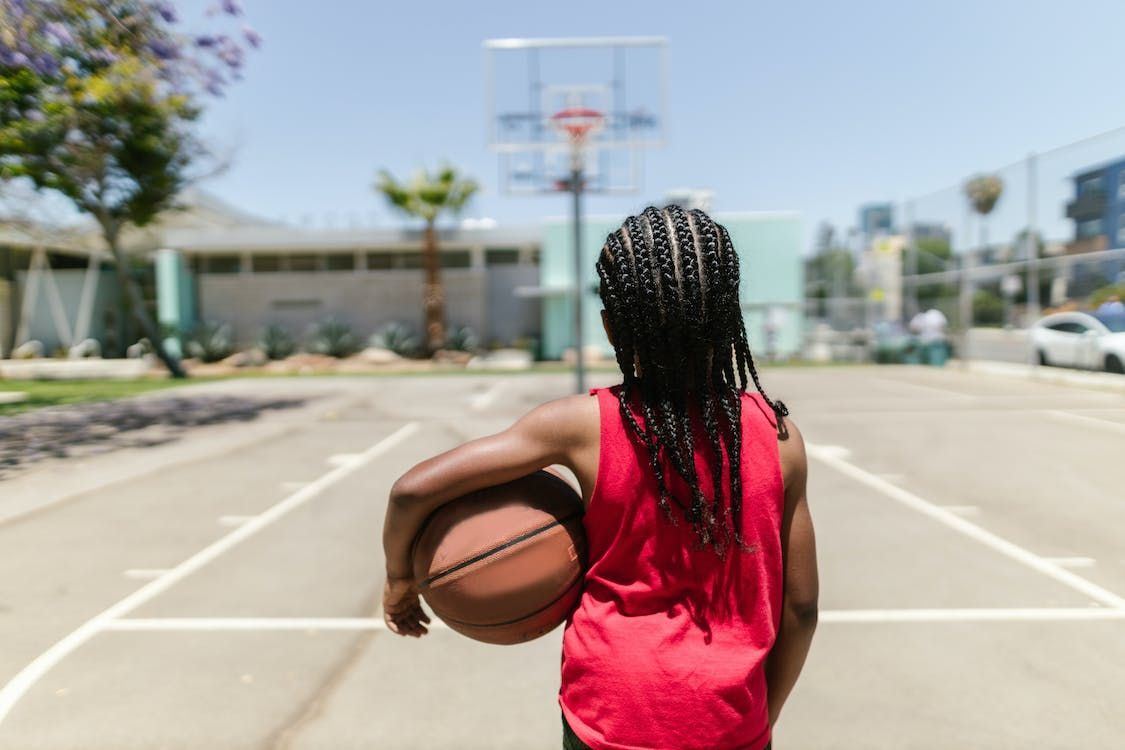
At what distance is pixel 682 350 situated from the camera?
1.44 meters

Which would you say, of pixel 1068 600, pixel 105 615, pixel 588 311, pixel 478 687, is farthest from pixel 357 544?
pixel 588 311

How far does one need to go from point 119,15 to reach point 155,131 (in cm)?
1265

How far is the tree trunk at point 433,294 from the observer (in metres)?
26.3

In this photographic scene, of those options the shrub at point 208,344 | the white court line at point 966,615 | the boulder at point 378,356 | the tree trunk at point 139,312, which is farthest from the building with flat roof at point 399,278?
the white court line at point 966,615

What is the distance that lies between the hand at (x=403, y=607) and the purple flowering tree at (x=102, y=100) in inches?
181

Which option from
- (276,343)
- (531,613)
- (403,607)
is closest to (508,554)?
(531,613)

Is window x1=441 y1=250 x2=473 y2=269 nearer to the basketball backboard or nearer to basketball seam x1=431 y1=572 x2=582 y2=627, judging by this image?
the basketball backboard

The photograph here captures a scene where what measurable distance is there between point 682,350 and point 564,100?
16058mm

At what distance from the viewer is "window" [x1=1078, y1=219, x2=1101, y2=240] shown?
4.48 meters

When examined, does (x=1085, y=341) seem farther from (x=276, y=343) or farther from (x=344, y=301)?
(x=344, y=301)

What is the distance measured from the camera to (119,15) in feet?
20.9

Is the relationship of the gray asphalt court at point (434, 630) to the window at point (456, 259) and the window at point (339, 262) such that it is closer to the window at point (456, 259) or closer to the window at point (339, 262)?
the window at point (456, 259)

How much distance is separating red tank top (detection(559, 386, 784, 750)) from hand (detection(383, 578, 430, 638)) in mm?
417

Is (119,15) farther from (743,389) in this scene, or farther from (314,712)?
(743,389)
